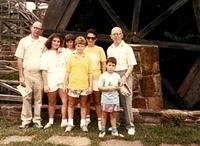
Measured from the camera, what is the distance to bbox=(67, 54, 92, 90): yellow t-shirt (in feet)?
20.7

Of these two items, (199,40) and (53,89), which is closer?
(53,89)

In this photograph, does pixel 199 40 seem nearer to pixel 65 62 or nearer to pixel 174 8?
pixel 174 8

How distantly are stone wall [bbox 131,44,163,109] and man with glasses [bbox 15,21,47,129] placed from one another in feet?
5.15

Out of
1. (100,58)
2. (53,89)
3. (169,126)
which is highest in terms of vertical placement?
(100,58)

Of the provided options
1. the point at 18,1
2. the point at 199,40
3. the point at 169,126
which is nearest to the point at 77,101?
the point at 169,126

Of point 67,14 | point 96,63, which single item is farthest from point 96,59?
point 67,14

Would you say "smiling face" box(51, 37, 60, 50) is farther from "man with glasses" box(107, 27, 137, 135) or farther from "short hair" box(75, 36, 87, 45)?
"man with glasses" box(107, 27, 137, 135)

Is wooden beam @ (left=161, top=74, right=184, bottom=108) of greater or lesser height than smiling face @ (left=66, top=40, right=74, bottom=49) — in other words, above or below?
below

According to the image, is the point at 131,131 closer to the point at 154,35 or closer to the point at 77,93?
the point at 77,93

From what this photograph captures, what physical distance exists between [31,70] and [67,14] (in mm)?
2458

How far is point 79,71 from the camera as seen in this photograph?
6320mm

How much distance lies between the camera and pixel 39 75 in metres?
6.61

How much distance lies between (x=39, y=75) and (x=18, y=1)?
1388 centimetres

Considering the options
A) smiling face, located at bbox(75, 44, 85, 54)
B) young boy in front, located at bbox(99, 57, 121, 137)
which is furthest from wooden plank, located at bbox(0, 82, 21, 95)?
young boy in front, located at bbox(99, 57, 121, 137)
